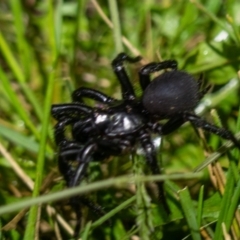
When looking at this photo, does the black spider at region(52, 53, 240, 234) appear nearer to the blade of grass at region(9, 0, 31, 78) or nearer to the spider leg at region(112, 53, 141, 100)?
the spider leg at region(112, 53, 141, 100)

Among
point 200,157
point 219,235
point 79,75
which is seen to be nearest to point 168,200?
point 219,235

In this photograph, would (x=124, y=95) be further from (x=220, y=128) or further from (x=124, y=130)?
(x=220, y=128)

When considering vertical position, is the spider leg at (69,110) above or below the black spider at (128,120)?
above

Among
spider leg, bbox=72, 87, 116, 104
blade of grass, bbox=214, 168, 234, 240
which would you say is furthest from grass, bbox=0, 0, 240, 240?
spider leg, bbox=72, 87, 116, 104

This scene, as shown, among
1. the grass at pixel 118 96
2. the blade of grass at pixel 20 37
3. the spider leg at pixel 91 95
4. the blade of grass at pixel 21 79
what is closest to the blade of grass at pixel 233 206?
the grass at pixel 118 96

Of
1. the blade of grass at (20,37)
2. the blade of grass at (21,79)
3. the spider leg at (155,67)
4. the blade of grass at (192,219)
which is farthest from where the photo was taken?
the blade of grass at (20,37)

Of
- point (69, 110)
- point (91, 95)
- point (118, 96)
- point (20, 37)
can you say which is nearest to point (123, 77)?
point (91, 95)

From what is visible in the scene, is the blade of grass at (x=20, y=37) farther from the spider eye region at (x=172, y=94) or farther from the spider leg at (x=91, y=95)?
the spider eye region at (x=172, y=94)
